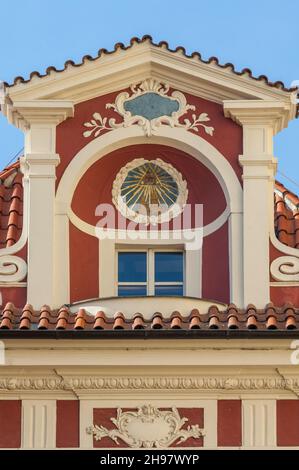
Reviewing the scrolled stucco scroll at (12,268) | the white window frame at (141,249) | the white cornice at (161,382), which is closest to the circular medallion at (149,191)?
the white window frame at (141,249)

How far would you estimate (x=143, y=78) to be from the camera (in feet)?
96.1

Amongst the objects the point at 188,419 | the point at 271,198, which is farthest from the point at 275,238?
the point at 188,419

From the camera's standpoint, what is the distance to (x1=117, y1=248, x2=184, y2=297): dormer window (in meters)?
28.6

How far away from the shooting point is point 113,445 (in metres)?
27.0

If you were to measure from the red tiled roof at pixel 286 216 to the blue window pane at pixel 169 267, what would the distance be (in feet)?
4.14

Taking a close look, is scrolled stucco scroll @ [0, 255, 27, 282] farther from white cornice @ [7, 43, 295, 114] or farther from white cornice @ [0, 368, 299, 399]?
white cornice @ [7, 43, 295, 114]

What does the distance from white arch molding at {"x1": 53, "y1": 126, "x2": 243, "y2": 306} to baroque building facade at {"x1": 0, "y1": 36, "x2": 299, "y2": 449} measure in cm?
2

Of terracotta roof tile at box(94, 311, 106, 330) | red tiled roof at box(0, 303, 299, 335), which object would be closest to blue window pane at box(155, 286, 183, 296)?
red tiled roof at box(0, 303, 299, 335)

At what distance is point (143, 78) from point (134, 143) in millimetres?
836

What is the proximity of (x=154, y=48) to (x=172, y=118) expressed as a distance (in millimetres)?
909

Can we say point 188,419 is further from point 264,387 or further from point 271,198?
point 271,198

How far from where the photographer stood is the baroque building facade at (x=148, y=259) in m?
27.1

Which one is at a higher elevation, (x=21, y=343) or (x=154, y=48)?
(x=154, y=48)

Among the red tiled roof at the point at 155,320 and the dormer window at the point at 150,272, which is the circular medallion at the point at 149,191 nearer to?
the dormer window at the point at 150,272
